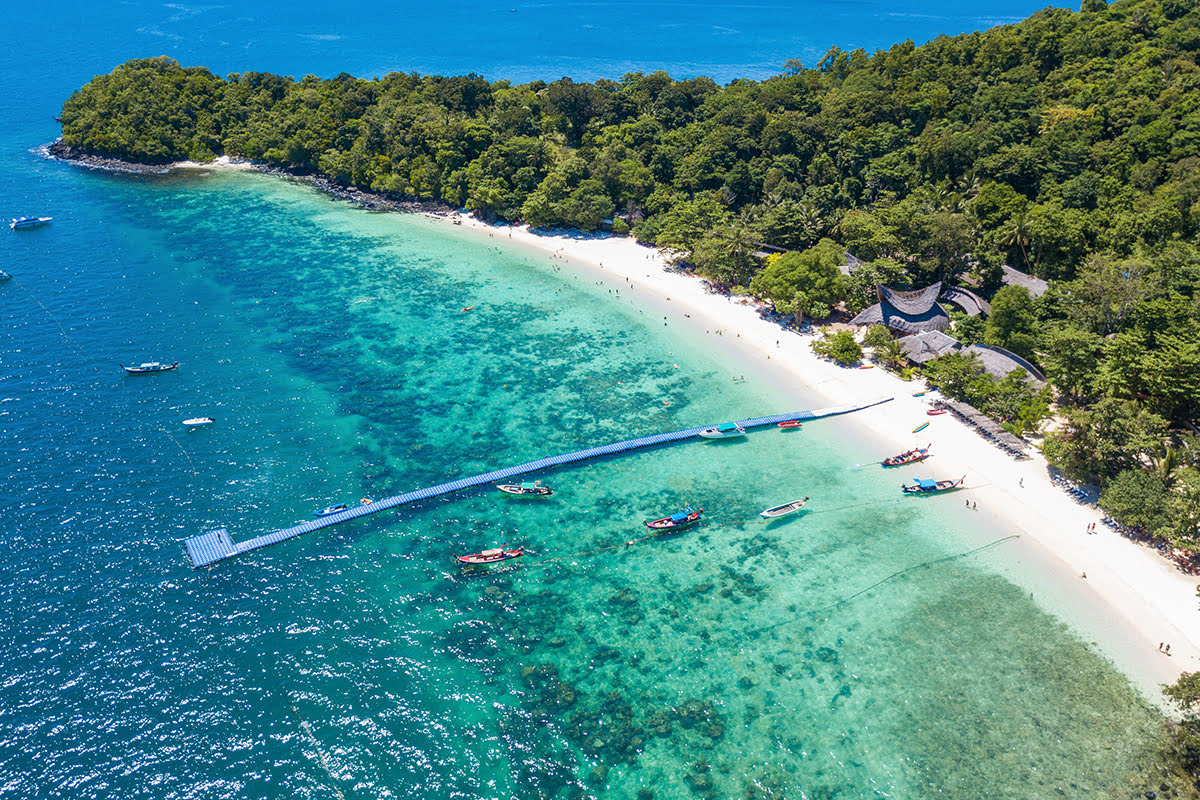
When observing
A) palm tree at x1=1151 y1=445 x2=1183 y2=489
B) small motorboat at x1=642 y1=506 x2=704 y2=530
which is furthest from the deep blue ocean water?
palm tree at x1=1151 y1=445 x2=1183 y2=489

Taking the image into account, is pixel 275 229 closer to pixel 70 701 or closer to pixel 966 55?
pixel 70 701

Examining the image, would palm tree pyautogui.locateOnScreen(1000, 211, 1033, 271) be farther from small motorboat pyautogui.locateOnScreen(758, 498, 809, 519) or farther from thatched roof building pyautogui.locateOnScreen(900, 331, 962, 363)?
small motorboat pyautogui.locateOnScreen(758, 498, 809, 519)

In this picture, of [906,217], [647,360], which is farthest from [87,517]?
[906,217]

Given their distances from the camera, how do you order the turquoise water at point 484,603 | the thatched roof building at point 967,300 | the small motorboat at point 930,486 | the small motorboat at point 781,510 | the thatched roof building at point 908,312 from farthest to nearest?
the thatched roof building at point 967,300
the thatched roof building at point 908,312
the small motorboat at point 930,486
the small motorboat at point 781,510
the turquoise water at point 484,603

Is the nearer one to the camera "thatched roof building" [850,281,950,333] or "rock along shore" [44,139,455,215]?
"thatched roof building" [850,281,950,333]

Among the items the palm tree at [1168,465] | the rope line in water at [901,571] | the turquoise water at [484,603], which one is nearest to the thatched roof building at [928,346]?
the turquoise water at [484,603]

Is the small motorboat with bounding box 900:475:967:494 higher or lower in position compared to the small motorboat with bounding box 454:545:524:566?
higher

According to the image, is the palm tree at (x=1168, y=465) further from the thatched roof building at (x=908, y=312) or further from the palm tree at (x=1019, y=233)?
the palm tree at (x=1019, y=233)
